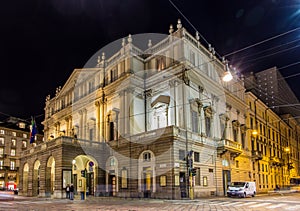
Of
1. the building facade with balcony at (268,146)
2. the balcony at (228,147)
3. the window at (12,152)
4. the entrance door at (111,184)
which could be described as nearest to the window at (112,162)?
the entrance door at (111,184)

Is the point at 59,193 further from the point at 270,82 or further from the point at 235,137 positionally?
the point at 270,82

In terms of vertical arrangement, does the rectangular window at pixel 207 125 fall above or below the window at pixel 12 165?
above

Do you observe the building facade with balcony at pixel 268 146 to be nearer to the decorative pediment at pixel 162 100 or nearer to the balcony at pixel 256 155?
the balcony at pixel 256 155

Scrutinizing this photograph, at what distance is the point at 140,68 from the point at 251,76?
35749 mm

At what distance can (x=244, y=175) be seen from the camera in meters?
41.9

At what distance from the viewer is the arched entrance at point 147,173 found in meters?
30.3

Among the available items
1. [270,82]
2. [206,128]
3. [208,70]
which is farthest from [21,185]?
[270,82]

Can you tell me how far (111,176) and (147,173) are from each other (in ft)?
19.9

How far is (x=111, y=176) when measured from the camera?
35594 mm

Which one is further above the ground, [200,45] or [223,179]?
[200,45]

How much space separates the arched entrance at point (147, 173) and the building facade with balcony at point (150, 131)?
3.7 inches

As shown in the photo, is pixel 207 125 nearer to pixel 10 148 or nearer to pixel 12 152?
pixel 10 148

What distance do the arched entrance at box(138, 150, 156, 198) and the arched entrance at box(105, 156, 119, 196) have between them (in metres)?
3.95

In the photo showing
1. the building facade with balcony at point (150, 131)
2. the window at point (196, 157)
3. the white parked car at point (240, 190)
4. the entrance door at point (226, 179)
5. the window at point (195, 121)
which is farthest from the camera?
the entrance door at point (226, 179)
